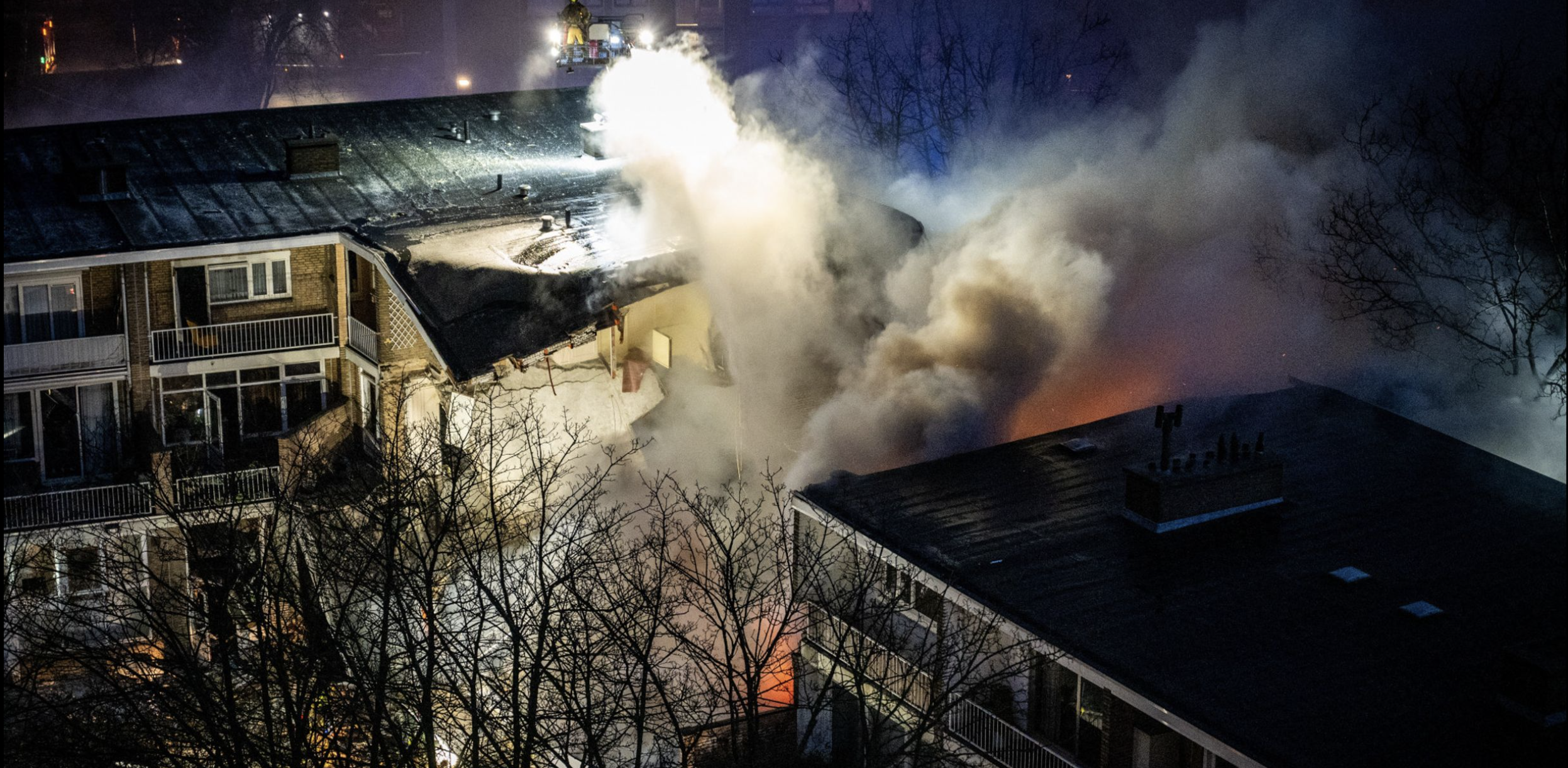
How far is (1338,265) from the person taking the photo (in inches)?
1006

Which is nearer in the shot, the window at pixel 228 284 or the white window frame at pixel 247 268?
the white window frame at pixel 247 268

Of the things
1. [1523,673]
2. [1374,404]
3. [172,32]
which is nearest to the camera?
[1523,673]

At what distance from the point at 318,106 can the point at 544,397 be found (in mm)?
9569

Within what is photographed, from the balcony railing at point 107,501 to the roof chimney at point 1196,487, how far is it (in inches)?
572

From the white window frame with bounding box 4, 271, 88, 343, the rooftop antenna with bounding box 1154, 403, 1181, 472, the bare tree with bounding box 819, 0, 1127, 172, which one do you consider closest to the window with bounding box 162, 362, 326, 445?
the white window frame with bounding box 4, 271, 88, 343

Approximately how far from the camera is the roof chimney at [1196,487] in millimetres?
16828

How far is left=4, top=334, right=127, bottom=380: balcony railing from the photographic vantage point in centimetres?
2366

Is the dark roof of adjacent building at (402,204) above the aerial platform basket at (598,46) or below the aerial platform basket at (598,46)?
below

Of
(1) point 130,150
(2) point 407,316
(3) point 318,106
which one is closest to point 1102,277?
(2) point 407,316

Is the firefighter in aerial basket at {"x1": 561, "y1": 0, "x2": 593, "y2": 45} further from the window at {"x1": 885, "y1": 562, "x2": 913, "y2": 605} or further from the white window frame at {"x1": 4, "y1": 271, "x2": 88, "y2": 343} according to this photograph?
the window at {"x1": 885, "y1": 562, "x2": 913, "y2": 605}

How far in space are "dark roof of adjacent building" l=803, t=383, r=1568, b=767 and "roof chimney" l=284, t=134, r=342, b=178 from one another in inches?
532

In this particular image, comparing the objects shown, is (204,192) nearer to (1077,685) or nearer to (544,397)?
(544,397)

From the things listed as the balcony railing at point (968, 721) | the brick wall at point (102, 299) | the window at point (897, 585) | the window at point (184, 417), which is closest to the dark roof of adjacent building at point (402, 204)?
the brick wall at point (102, 299)

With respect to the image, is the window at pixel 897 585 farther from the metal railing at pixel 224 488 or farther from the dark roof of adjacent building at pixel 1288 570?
the metal railing at pixel 224 488
